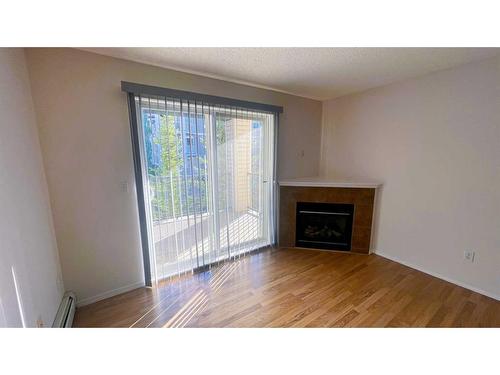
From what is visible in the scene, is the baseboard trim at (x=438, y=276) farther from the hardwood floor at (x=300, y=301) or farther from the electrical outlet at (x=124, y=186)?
the electrical outlet at (x=124, y=186)

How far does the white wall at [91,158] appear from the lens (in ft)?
5.14

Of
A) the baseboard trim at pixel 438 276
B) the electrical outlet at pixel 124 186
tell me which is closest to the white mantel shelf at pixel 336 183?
the baseboard trim at pixel 438 276

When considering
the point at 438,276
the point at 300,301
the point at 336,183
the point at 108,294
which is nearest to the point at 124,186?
the point at 108,294

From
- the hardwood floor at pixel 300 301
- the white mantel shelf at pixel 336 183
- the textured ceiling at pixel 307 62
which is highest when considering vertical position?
the textured ceiling at pixel 307 62

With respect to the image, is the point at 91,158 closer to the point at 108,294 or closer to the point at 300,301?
the point at 108,294

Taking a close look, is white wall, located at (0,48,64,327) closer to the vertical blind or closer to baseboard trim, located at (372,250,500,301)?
the vertical blind

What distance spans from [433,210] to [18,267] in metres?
3.59

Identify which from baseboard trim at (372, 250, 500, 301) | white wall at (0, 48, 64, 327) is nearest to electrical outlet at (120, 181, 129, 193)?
white wall at (0, 48, 64, 327)

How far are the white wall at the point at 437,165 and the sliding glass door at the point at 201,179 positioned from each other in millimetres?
1453

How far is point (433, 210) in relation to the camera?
2.26 m

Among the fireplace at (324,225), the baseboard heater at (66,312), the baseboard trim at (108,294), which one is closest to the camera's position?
the baseboard heater at (66,312)

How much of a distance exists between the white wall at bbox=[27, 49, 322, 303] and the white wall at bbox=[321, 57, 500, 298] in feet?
7.89
